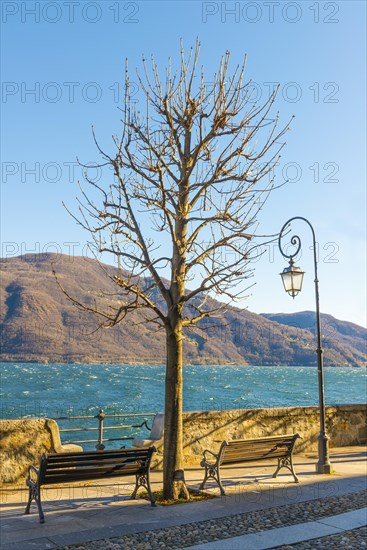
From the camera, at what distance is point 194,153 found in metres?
9.34

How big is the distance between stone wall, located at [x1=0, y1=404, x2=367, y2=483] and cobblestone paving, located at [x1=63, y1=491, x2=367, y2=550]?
3.49m

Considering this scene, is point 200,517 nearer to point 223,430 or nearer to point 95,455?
point 95,455

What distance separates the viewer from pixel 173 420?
8.71 metres

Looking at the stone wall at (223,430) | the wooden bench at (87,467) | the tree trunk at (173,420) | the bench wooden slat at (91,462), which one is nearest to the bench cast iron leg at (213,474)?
the tree trunk at (173,420)

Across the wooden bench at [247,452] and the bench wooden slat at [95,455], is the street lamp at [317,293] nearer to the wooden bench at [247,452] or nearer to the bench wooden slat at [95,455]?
the wooden bench at [247,452]

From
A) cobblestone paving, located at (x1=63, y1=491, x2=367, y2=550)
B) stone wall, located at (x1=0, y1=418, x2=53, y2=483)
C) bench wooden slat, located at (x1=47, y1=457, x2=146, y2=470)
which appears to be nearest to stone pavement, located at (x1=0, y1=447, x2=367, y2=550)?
cobblestone paving, located at (x1=63, y1=491, x2=367, y2=550)

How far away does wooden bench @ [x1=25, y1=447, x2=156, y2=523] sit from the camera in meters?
7.37

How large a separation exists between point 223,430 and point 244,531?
518cm

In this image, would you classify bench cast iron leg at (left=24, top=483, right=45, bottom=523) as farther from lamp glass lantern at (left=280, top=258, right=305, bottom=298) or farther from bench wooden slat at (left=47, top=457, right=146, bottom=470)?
lamp glass lantern at (left=280, top=258, right=305, bottom=298)

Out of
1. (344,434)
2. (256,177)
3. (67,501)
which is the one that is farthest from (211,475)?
(344,434)

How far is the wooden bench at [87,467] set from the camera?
7367 millimetres

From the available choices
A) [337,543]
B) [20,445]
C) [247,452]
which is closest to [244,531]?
[337,543]

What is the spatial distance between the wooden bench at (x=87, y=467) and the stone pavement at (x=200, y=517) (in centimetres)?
36

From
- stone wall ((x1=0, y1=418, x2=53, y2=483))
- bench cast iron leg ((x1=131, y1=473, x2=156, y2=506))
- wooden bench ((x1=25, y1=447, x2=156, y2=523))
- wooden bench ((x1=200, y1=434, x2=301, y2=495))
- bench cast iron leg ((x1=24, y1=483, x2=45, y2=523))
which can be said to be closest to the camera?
bench cast iron leg ((x1=24, y1=483, x2=45, y2=523))
